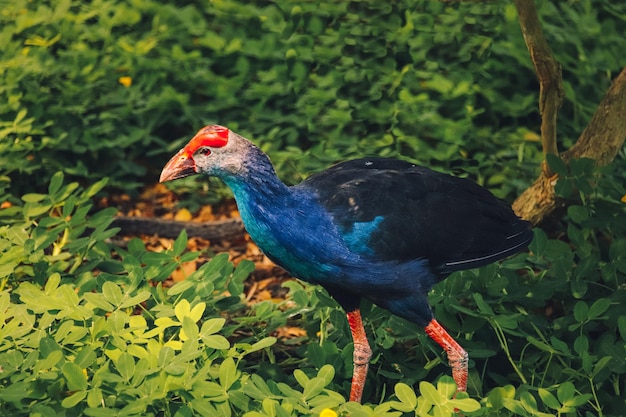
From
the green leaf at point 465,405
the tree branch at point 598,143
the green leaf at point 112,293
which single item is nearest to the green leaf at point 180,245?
the green leaf at point 112,293

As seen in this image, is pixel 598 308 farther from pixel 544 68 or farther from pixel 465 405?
pixel 544 68

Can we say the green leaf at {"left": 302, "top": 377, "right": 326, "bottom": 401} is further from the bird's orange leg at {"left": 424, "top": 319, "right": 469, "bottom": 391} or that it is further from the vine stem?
the vine stem

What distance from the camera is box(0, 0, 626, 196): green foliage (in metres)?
6.52

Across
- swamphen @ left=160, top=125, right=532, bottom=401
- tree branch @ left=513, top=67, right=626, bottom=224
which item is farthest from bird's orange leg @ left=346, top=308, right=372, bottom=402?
tree branch @ left=513, top=67, right=626, bottom=224

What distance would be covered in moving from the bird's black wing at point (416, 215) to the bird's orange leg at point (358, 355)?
14.9 inches

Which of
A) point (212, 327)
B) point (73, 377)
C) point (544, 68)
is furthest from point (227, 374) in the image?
point (544, 68)

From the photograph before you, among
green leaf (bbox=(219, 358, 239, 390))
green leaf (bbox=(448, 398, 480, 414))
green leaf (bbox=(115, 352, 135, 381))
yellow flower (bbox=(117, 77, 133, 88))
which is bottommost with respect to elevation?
yellow flower (bbox=(117, 77, 133, 88))

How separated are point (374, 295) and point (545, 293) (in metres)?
1.00

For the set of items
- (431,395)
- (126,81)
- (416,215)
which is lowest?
(126,81)

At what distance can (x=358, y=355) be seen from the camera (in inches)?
178

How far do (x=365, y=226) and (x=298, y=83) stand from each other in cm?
291

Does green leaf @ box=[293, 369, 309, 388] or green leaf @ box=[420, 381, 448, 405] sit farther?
green leaf @ box=[293, 369, 309, 388]

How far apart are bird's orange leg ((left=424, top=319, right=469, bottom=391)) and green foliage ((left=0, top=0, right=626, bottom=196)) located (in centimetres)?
Result: 200

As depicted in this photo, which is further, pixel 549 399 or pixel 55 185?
pixel 55 185
